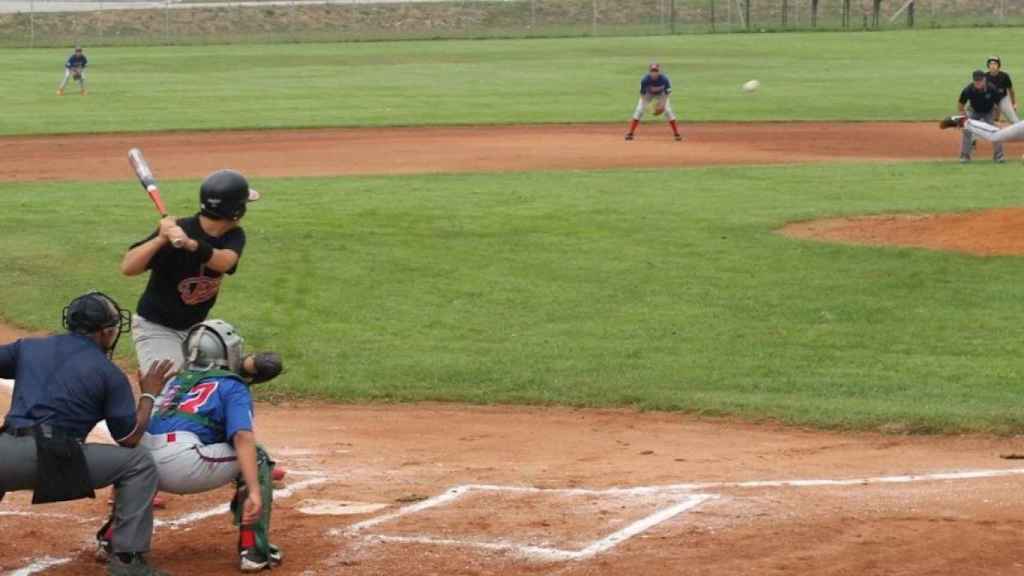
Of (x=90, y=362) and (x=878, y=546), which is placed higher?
(x=90, y=362)

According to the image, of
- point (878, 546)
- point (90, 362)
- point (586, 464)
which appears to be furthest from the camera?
point (586, 464)

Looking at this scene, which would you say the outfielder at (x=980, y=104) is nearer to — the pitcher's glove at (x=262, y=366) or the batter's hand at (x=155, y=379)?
the pitcher's glove at (x=262, y=366)

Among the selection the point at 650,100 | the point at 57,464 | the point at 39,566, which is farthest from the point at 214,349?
the point at 650,100

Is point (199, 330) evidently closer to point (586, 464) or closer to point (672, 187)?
point (586, 464)

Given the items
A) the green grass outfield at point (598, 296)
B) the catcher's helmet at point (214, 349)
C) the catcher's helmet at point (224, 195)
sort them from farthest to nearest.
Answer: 1. the green grass outfield at point (598, 296)
2. the catcher's helmet at point (224, 195)
3. the catcher's helmet at point (214, 349)

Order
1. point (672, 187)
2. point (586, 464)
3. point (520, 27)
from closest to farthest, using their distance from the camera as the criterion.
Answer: point (586, 464), point (672, 187), point (520, 27)

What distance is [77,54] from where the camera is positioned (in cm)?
4812

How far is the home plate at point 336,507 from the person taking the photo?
879 centimetres

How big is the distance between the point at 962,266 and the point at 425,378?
24.3ft

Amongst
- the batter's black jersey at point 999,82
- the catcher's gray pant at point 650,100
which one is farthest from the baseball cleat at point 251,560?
the catcher's gray pant at point 650,100

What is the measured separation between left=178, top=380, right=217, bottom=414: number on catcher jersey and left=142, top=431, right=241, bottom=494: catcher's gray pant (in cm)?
13

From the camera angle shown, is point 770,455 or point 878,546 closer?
point 878,546

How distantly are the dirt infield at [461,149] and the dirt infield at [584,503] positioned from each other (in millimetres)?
17301

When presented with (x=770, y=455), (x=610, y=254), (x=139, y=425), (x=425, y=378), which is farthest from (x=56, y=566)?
(x=610, y=254)
